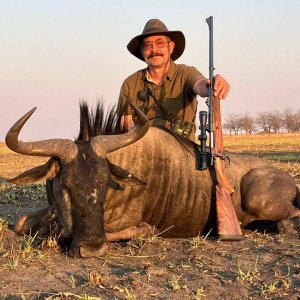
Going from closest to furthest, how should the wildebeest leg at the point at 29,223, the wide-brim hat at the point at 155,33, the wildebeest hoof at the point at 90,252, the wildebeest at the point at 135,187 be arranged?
1. the wildebeest hoof at the point at 90,252
2. the wildebeest at the point at 135,187
3. the wildebeest leg at the point at 29,223
4. the wide-brim hat at the point at 155,33

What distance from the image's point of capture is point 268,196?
518 centimetres

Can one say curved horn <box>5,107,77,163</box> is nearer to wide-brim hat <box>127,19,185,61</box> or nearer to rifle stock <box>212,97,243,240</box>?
rifle stock <box>212,97,243,240</box>

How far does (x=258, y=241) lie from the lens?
451cm

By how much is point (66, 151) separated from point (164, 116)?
234cm

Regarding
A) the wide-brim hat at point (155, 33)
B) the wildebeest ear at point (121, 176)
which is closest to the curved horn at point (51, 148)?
the wildebeest ear at point (121, 176)

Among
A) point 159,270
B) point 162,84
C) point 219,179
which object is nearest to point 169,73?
point 162,84

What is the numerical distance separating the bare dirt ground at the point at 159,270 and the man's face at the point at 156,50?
2601 mm

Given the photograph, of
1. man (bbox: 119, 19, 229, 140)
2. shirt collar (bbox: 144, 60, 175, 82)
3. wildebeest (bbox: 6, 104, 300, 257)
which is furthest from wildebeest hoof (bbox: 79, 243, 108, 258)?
shirt collar (bbox: 144, 60, 175, 82)

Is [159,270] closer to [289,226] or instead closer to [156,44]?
[289,226]

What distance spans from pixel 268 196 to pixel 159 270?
2.06m

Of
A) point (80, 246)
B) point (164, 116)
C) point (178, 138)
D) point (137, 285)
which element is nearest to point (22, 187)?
point (164, 116)

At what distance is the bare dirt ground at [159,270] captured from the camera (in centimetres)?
305

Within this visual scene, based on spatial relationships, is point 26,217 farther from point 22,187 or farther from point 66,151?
point 22,187

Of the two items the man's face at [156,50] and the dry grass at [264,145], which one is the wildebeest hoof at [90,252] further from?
the dry grass at [264,145]
